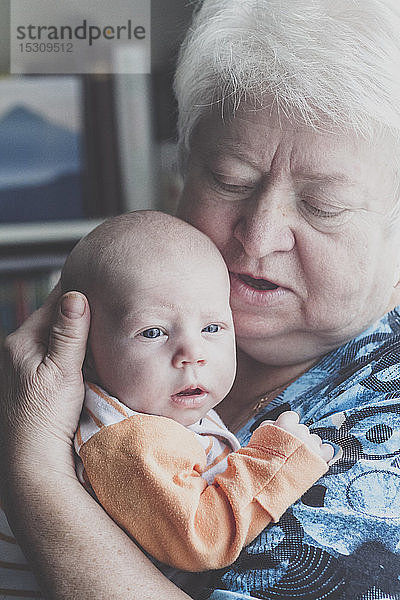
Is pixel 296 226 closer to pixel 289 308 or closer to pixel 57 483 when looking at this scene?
pixel 289 308

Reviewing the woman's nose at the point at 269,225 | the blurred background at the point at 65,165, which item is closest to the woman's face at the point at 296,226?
the woman's nose at the point at 269,225

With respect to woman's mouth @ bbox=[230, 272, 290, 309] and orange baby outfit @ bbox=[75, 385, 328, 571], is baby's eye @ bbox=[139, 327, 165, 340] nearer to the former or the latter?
orange baby outfit @ bbox=[75, 385, 328, 571]

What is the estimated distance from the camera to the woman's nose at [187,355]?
1.10 meters

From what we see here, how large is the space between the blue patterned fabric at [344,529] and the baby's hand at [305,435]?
2 centimetres

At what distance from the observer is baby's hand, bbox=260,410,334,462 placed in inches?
41.9

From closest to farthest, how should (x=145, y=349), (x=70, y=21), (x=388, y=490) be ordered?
(x=388, y=490)
(x=145, y=349)
(x=70, y=21)

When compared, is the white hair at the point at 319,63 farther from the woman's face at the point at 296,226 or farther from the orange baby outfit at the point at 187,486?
the orange baby outfit at the point at 187,486

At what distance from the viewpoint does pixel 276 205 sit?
4.04ft

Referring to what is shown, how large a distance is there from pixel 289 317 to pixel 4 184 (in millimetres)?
2228

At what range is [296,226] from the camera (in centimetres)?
124

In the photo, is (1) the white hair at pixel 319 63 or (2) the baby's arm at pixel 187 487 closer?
(2) the baby's arm at pixel 187 487

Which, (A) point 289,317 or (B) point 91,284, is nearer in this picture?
(B) point 91,284

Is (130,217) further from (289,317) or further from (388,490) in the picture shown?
(388,490)

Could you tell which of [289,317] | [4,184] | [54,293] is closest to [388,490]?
[289,317]
